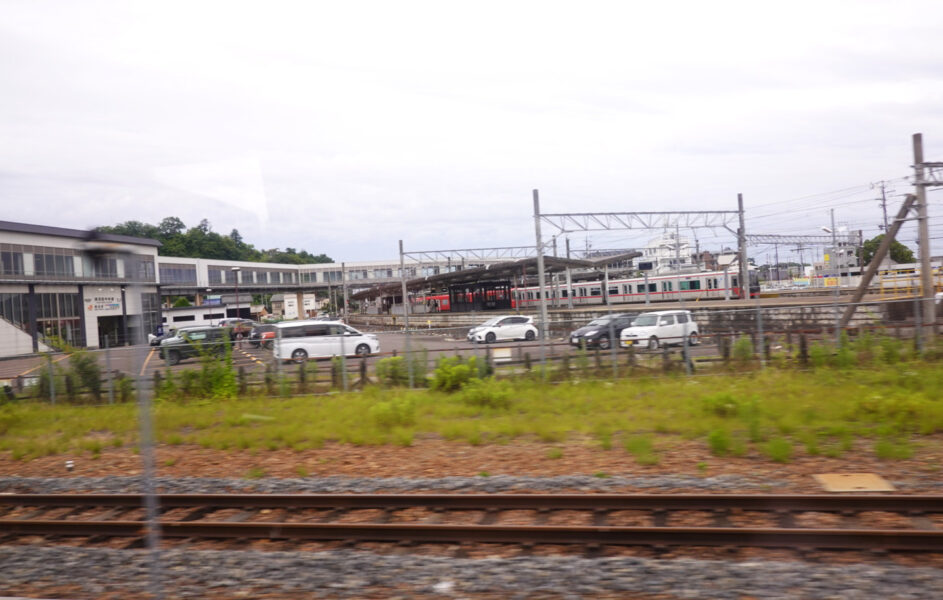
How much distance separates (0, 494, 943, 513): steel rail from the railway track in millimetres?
11

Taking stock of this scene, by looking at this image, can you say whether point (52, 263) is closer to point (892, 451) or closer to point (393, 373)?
point (393, 373)

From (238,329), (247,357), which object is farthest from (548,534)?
(238,329)

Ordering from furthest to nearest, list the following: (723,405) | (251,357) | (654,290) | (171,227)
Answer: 1. (654,290)
2. (171,227)
3. (251,357)
4. (723,405)

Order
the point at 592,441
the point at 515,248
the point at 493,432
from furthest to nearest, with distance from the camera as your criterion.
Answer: the point at 515,248
the point at 493,432
the point at 592,441

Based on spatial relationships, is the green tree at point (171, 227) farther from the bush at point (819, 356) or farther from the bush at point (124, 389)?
the bush at point (819, 356)

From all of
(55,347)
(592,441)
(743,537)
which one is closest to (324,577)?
(743,537)

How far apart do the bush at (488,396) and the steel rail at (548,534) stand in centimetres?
684

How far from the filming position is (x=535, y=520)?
6.63 meters

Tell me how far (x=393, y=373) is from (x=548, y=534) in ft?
35.1

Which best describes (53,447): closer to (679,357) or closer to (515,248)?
(679,357)

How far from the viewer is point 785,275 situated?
396 ft

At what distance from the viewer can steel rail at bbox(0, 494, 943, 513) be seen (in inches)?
249

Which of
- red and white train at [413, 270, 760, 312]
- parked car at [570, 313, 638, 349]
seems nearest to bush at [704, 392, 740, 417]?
parked car at [570, 313, 638, 349]

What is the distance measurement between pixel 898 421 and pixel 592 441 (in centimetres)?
472
